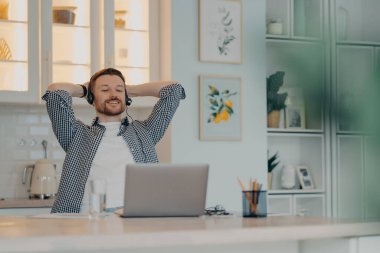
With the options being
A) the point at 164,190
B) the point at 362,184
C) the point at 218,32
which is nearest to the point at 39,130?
the point at 218,32

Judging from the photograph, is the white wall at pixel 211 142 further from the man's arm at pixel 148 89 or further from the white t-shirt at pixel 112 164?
the white t-shirt at pixel 112 164

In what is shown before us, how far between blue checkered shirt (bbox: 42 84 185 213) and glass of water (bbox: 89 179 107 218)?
86 cm

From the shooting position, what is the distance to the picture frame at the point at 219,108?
4.86 meters

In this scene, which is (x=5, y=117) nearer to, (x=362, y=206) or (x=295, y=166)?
(x=295, y=166)

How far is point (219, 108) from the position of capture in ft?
16.0

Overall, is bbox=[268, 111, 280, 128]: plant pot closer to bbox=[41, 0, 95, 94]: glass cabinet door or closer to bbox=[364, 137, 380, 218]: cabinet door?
bbox=[41, 0, 95, 94]: glass cabinet door

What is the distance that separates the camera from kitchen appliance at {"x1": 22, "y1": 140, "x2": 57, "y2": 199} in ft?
15.0

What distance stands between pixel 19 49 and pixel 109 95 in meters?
1.50

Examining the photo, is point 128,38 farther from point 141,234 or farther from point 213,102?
point 141,234

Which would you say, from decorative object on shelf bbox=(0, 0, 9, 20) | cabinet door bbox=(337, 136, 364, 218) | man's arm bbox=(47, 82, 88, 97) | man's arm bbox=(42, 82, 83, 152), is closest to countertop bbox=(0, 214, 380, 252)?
cabinet door bbox=(337, 136, 364, 218)

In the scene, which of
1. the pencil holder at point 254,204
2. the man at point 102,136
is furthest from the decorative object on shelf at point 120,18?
the pencil holder at point 254,204

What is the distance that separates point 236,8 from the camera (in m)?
4.98

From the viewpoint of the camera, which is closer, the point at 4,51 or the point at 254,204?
the point at 254,204

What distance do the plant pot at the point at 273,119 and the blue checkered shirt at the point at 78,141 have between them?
207cm
